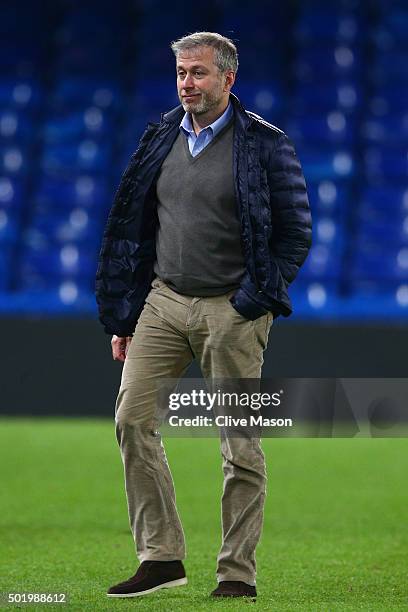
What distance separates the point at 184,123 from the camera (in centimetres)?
460

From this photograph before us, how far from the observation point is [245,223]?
438 cm

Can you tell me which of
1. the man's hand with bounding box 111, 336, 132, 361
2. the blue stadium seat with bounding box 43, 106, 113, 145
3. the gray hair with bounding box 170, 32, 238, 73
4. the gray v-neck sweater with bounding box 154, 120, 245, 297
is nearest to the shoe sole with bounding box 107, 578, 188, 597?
the man's hand with bounding box 111, 336, 132, 361

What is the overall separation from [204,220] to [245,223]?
0.16 metres

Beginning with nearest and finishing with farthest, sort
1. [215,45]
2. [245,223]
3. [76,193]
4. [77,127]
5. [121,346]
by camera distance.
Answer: [245,223], [215,45], [121,346], [76,193], [77,127]

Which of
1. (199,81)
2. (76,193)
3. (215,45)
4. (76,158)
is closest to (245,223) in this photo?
(199,81)

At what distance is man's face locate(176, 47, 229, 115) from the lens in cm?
445

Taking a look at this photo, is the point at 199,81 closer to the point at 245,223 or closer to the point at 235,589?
the point at 245,223

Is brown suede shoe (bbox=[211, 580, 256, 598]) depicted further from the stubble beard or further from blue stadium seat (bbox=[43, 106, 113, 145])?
blue stadium seat (bbox=[43, 106, 113, 145])

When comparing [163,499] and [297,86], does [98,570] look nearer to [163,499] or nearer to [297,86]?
[163,499]

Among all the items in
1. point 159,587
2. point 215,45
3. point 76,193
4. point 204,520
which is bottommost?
point 204,520

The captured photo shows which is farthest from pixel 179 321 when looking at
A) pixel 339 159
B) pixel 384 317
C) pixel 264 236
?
pixel 339 159

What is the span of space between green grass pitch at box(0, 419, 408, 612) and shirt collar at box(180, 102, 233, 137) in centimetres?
148

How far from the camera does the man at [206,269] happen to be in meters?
4.44

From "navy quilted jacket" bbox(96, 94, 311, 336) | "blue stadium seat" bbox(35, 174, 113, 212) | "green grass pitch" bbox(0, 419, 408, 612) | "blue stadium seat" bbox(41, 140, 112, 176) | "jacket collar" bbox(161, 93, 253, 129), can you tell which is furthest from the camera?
"blue stadium seat" bbox(41, 140, 112, 176)
